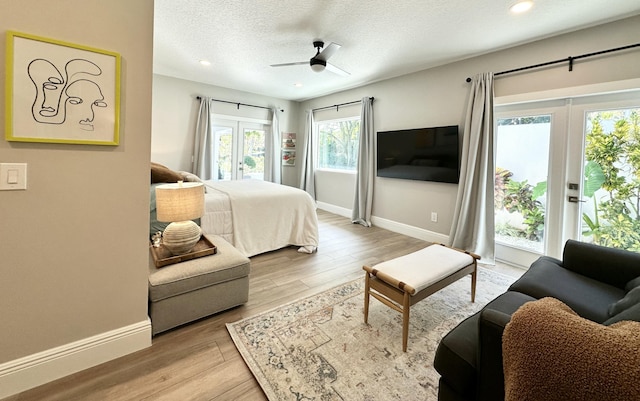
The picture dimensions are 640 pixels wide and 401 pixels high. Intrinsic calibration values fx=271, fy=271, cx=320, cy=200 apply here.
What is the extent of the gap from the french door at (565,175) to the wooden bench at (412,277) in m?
1.59

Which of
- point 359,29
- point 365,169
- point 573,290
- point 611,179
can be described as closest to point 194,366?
point 573,290

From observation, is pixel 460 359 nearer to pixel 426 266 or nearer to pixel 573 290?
pixel 426 266

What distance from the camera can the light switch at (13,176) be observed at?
1256 millimetres

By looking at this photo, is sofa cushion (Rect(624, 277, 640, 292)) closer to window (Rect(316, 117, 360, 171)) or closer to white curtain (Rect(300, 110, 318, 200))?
window (Rect(316, 117, 360, 171))

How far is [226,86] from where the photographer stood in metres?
5.61

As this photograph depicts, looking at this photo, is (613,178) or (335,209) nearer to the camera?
(613,178)

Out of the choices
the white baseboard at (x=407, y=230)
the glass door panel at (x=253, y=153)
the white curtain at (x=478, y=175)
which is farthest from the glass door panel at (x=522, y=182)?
the glass door panel at (x=253, y=153)

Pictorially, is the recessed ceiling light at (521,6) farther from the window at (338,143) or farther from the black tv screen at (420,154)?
the window at (338,143)

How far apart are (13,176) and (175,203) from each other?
→ 747 mm

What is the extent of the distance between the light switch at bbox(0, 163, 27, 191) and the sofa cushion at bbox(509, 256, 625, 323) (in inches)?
109

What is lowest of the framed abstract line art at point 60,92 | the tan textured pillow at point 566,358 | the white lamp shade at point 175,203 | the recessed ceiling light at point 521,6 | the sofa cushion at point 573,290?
the sofa cushion at point 573,290

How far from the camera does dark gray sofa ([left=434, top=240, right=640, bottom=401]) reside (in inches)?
38.4

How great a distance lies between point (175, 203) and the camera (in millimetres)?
1854

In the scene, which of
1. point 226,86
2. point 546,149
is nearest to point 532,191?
point 546,149
